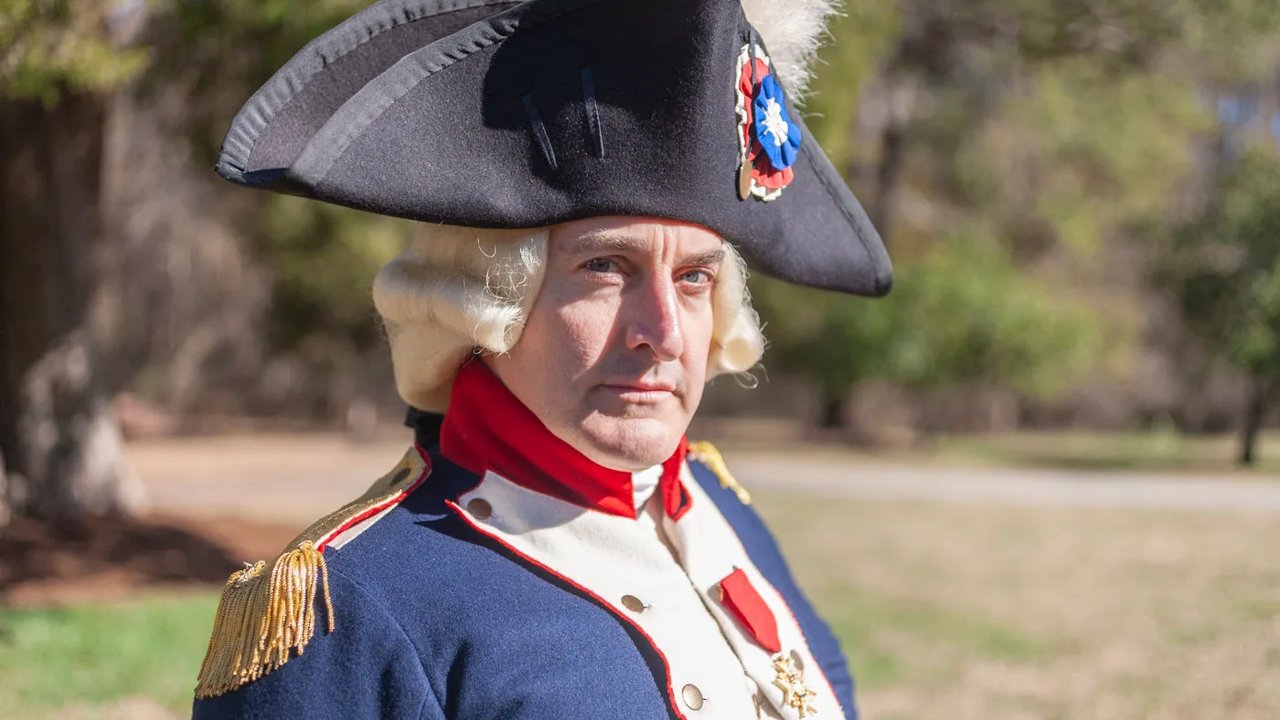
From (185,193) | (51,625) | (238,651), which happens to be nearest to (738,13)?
(238,651)

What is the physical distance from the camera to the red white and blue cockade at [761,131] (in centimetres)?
184

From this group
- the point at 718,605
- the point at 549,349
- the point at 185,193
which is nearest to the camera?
the point at 549,349

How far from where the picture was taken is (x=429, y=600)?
1606mm

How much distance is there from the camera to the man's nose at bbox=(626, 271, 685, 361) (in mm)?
1708

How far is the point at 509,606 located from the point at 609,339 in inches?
16.3

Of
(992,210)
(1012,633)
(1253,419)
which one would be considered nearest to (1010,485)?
(1253,419)

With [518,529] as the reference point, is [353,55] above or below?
above

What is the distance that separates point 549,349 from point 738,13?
1.93 ft

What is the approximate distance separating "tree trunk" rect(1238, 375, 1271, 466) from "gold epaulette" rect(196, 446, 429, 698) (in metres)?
9.41

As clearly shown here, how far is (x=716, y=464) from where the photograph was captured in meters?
2.44

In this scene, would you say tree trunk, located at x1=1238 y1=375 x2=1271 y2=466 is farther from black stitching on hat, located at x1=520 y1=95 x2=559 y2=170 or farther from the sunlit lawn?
black stitching on hat, located at x1=520 y1=95 x2=559 y2=170

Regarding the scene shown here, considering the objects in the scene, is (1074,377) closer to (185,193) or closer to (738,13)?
(185,193)

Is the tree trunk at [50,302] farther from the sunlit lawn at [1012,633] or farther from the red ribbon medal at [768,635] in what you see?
the red ribbon medal at [768,635]

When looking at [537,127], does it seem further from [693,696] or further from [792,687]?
[792,687]
